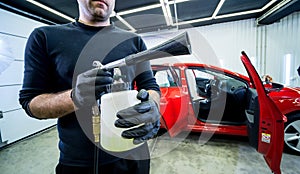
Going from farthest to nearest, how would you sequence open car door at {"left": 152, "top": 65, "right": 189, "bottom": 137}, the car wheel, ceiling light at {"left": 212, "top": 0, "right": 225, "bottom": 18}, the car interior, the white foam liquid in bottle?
1. ceiling light at {"left": 212, "top": 0, "right": 225, "bottom": 18}
2. the car interior
3. open car door at {"left": 152, "top": 65, "right": 189, "bottom": 137}
4. the car wheel
5. the white foam liquid in bottle

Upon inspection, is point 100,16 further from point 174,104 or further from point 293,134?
point 293,134

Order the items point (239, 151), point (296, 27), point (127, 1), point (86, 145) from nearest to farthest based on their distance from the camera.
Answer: point (86, 145) → point (239, 151) → point (127, 1) → point (296, 27)

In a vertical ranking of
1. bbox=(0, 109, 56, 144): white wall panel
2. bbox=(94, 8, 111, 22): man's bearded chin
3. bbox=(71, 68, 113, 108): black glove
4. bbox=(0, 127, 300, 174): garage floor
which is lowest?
bbox=(0, 127, 300, 174): garage floor

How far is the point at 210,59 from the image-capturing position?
4.56m

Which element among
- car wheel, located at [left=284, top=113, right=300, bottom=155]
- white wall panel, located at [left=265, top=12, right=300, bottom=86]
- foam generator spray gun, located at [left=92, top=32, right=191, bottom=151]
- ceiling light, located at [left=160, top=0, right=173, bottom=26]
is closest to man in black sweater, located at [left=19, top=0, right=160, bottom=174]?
foam generator spray gun, located at [left=92, top=32, right=191, bottom=151]

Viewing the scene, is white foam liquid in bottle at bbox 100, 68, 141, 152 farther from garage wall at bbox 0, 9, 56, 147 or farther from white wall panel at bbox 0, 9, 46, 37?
white wall panel at bbox 0, 9, 46, 37

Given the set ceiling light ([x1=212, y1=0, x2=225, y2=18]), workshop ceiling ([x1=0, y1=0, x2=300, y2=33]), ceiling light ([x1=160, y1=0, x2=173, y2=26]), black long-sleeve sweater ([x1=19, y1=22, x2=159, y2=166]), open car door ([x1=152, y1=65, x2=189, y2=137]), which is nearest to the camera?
black long-sleeve sweater ([x1=19, y1=22, x2=159, y2=166])

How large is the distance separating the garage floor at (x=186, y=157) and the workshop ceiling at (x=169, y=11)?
2.21 meters

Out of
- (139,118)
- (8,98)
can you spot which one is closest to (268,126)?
(139,118)

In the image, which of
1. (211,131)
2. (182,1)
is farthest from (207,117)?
(182,1)

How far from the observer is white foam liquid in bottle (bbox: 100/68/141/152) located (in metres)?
0.47

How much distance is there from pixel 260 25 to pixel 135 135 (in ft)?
16.6

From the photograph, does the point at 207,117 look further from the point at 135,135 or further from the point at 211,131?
the point at 135,135

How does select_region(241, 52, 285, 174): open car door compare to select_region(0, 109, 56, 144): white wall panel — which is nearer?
select_region(241, 52, 285, 174): open car door
